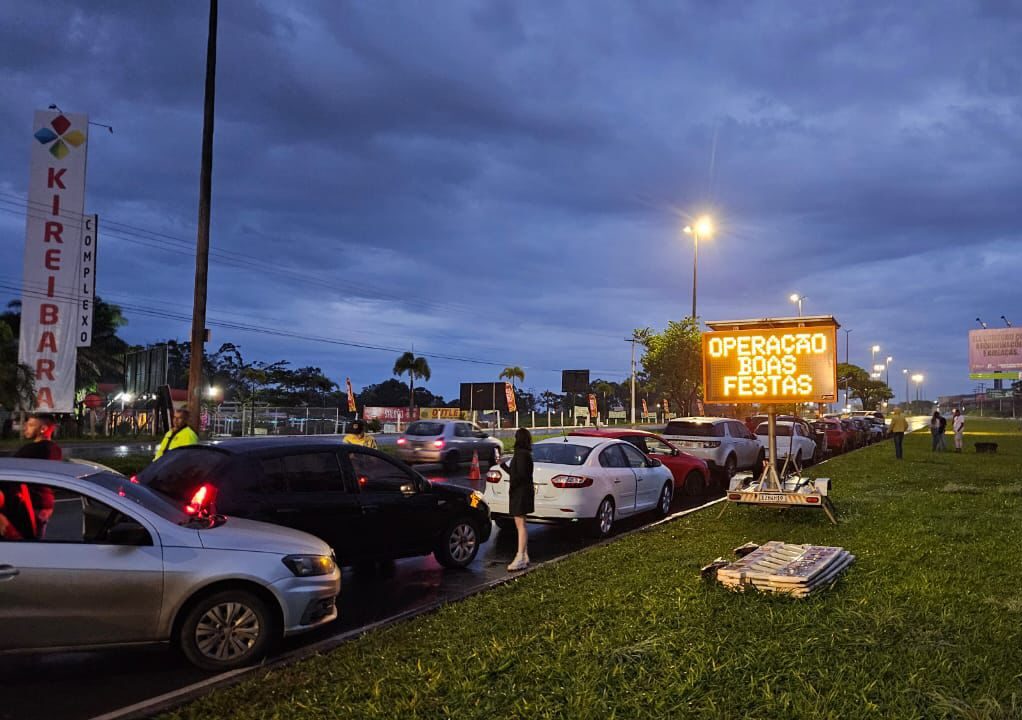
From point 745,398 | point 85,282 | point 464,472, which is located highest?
point 85,282

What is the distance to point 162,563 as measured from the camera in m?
5.13

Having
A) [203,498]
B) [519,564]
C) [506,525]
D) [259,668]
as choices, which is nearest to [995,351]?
[506,525]

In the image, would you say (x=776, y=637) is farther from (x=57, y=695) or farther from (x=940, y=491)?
(x=940, y=491)

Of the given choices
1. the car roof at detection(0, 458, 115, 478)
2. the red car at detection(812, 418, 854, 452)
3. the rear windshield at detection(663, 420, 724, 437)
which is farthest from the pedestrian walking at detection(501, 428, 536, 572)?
the red car at detection(812, 418, 854, 452)

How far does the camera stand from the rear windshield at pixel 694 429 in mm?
19156

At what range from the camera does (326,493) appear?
7.41 meters

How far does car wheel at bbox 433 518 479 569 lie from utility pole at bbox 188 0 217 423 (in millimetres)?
8809

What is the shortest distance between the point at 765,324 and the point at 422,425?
48.0 ft

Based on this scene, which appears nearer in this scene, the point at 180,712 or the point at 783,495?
the point at 180,712

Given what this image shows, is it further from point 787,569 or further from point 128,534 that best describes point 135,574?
point 787,569

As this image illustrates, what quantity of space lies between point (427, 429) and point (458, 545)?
52.1 feet

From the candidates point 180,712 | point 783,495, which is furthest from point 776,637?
point 783,495

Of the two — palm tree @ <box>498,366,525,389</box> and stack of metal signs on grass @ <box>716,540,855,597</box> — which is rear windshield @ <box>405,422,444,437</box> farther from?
palm tree @ <box>498,366,525,389</box>

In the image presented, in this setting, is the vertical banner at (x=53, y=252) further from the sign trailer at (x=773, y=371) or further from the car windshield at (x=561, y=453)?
the sign trailer at (x=773, y=371)
